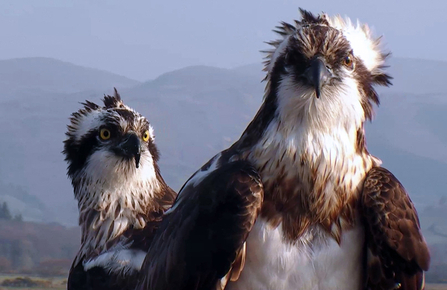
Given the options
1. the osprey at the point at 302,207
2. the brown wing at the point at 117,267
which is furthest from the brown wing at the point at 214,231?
Result: the brown wing at the point at 117,267

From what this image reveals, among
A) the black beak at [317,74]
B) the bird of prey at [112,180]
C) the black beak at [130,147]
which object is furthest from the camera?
the black beak at [130,147]

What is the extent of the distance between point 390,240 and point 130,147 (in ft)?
8.50

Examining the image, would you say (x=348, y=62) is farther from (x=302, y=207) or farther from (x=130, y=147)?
(x=130, y=147)

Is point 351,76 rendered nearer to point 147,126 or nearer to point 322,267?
point 322,267

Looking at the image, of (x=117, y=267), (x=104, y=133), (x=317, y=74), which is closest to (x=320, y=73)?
(x=317, y=74)

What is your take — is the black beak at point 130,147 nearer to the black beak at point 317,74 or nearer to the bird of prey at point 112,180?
the bird of prey at point 112,180

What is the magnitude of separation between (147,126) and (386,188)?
259 centimetres

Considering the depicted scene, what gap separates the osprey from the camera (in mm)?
3602

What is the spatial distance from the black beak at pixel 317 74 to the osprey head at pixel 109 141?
225cm

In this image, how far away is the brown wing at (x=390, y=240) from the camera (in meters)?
3.64

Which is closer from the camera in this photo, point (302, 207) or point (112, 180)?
point (302, 207)

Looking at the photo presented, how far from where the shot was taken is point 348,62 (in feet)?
12.4

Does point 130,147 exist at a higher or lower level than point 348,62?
lower

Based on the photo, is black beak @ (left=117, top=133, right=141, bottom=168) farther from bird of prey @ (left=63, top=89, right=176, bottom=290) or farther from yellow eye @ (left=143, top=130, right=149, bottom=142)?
yellow eye @ (left=143, top=130, right=149, bottom=142)
